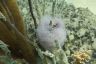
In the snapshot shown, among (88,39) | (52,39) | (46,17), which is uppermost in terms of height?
(46,17)

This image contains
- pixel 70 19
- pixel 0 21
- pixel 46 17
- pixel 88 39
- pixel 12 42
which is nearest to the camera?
pixel 0 21

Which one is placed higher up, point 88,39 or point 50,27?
point 50,27

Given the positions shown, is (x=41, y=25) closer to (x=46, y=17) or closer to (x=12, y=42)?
(x=46, y=17)

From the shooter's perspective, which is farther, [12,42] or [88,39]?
[88,39]

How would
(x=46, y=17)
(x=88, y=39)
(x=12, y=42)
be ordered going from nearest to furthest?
(x=12, y=42) → (x=46, y=17) → (x=88, y=39)

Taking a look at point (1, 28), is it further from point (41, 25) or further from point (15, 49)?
point (41, 25)

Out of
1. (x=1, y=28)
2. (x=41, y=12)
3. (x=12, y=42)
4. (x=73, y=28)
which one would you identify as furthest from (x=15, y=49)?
(x=73, y=28)

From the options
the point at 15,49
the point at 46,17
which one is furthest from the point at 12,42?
the point at 46,17
